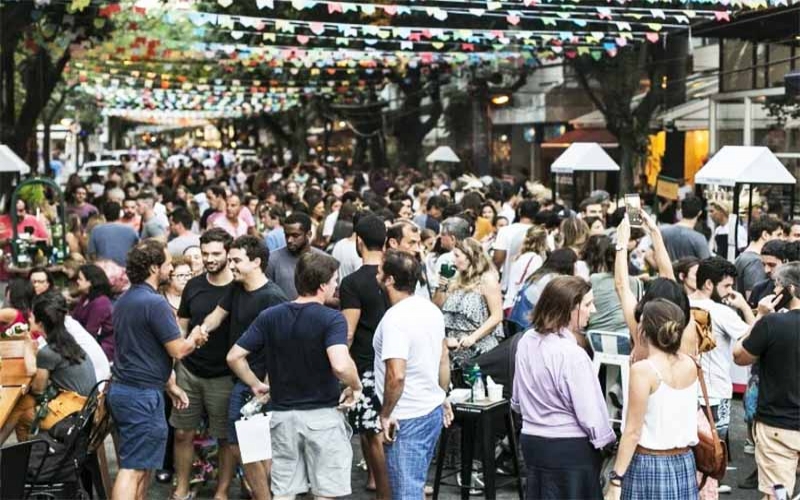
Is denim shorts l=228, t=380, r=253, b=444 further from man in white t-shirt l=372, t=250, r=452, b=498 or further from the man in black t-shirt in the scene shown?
the man in black t-shirt

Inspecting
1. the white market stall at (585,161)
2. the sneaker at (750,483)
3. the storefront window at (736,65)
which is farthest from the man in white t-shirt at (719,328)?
the storefront window at (736,65)

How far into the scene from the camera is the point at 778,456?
6.98 meters

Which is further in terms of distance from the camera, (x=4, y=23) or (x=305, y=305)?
(x=4, y=23)

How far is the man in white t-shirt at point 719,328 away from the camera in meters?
7.85

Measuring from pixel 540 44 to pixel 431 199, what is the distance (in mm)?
5561

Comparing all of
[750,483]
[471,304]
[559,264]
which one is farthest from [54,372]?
[750,483]

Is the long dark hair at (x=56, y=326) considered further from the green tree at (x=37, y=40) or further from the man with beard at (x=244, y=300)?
the green tree at (x=37, y=40)

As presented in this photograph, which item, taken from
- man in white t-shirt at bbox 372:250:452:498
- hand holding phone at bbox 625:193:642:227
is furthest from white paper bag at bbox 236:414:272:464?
hand holding phone at bbox 625:193:642:227

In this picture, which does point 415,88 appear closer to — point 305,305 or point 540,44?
point 540,44

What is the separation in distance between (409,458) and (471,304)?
2.23 meters

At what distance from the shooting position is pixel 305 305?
255 inches

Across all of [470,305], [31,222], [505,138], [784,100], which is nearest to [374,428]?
[470,305]

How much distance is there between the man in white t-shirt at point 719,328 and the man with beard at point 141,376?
3250 millimetres

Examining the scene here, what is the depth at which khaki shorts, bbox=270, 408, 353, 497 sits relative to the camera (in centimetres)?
646
